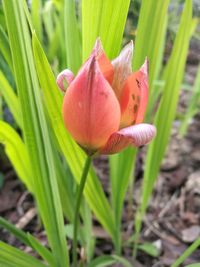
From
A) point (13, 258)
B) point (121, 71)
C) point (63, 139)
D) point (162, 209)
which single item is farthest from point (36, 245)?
point (162, 209)

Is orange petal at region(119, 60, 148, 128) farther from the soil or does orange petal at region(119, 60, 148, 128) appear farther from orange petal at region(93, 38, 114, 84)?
the soil

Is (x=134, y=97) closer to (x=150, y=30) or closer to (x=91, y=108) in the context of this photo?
(x=91, y=108)

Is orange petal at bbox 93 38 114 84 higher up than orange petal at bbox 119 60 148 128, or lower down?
higher up

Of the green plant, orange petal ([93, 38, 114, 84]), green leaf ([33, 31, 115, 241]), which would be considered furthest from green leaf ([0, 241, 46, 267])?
orange petal ([93, 38, 114, 84])

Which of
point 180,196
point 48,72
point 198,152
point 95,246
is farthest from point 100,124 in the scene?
point 198,152

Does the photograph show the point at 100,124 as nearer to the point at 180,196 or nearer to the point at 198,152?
the point at 180,196

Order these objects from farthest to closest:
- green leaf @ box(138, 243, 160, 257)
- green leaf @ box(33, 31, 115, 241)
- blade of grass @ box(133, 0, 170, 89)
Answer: green leaf @ box(138, 243, 160, 257) → blade of grass @ box(133, 0, 170, 89) → green leaf @ box(33, 31, 115, 241)
